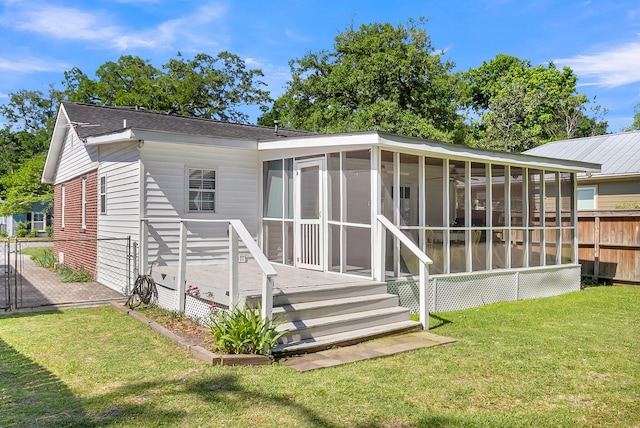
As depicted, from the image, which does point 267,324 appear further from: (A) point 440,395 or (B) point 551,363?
(B) point 551,363

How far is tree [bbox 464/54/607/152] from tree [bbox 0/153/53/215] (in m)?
25.5

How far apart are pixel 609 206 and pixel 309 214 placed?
34.7ft

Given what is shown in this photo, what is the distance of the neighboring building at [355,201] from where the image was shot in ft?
Answer: 24.6

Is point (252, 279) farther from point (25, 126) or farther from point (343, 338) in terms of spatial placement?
point (25, 126)

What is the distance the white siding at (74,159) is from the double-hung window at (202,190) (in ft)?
10.0

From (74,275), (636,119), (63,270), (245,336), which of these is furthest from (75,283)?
(636,119)

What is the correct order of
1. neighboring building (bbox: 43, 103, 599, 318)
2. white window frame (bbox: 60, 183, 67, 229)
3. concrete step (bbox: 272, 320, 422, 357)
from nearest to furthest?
concrete step (bbox: 272, 320, 422, 357), neighboring building (bbox: 43, 103, 599, 318), white window frame (bbox: 60, 183, 67, 229)

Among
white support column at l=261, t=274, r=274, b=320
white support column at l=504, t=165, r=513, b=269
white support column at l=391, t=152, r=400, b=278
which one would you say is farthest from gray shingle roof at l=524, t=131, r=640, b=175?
white support column at l=261, t=274, r=274, b=320

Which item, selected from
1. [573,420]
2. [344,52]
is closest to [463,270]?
[573,420]

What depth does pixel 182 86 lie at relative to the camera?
97.0 ft

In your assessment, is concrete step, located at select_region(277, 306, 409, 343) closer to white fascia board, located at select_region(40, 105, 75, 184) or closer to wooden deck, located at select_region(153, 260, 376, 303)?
wooden deck, located at select_region(153, 260, 376, 303)

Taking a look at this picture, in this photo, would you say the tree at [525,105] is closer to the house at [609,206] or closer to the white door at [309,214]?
the house at [609,206]

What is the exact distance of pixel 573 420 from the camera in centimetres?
356

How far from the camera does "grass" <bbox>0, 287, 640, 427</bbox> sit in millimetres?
3549
